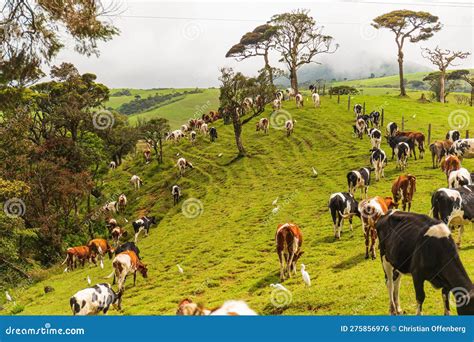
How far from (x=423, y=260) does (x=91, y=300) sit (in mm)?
10504

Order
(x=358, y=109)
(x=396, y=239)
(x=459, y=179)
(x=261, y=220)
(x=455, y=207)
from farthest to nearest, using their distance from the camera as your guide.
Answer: (x=358, y=109) < (x=261, y=220) < (x=459, y=179) < (x=455, y=207) < (x=396, y=239)

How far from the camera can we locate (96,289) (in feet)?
48.4

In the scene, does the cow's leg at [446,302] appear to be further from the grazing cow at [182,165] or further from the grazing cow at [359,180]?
the grazing cow at [182,165]

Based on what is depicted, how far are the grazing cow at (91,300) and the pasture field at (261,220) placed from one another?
1.78 m

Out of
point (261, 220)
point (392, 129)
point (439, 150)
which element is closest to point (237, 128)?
point (392, 129)

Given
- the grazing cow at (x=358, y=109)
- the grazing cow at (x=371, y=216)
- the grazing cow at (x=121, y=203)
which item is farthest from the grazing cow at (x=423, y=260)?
the grazing cow at (x=358, y=109)

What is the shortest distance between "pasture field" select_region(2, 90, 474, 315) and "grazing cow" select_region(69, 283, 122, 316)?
5.84 feet

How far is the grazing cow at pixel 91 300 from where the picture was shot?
554 inches

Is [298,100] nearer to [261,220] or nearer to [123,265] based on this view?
[261,220]

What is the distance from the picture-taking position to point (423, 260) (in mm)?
9648

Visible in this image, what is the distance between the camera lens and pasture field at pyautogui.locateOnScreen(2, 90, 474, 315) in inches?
563

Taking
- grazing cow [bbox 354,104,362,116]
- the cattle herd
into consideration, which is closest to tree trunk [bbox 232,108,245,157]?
the cattle herd

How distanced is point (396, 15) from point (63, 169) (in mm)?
51714
